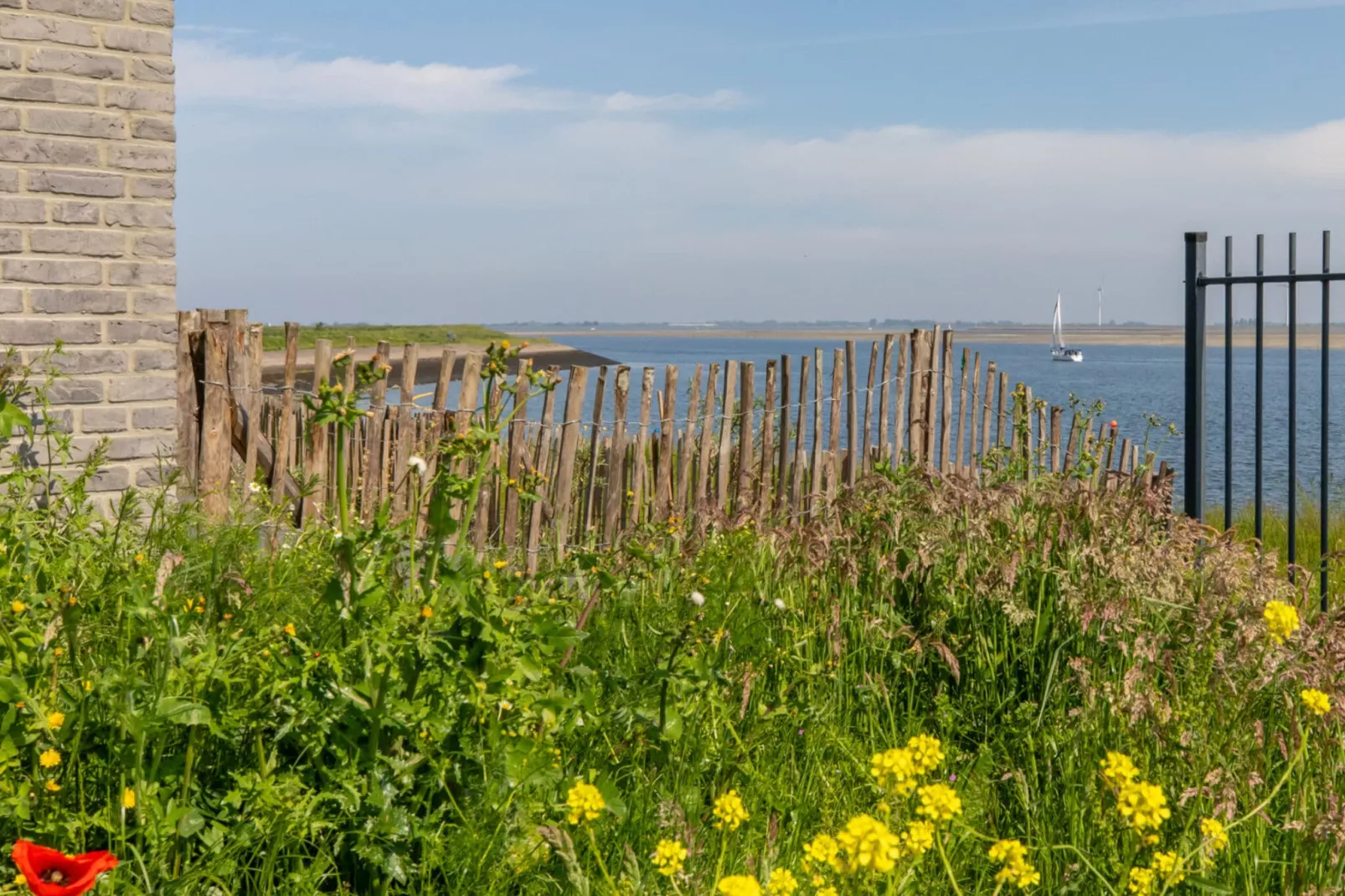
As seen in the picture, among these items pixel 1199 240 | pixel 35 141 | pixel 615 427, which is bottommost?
pixel 615 427

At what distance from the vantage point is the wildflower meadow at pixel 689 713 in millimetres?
2145

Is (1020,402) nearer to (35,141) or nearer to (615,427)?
(615,427)

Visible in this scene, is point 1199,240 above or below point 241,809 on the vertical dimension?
above

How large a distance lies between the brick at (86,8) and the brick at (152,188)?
0.66 meters

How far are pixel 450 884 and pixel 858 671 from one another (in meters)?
1.59

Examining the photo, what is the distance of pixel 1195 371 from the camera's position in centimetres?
527

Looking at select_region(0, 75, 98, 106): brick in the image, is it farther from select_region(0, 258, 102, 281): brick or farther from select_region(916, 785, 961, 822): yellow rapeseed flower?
select_region(916, 785, 961, 822): yellow rapeseed flower

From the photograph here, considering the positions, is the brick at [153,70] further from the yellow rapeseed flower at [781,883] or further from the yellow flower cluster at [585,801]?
the yellow rapeseed flower at [781,883]

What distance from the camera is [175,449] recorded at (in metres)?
5.43

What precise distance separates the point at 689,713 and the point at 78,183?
3.75m

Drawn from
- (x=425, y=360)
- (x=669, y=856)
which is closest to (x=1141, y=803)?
(x=669, y=856)

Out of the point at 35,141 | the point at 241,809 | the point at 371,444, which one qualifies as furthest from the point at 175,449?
the point at 241,809

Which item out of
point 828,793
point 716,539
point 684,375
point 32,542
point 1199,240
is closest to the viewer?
point 828,793

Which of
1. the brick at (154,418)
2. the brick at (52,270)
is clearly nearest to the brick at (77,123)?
the brick at (52,270)
